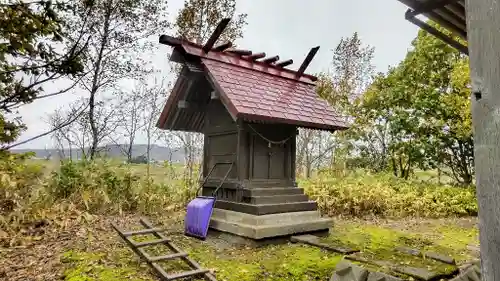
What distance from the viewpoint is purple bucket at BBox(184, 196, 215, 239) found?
6375 millimetres

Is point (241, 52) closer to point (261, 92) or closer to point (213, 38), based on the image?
point (213, 38)

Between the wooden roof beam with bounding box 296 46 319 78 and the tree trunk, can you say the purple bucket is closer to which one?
the wooden roof beam with bounding box 296 46 319 78

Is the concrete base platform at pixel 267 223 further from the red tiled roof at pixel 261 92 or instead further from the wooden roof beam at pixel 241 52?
the wooden roof beam at pixel 241 52

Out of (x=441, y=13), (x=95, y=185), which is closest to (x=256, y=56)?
(x=441, y=13)

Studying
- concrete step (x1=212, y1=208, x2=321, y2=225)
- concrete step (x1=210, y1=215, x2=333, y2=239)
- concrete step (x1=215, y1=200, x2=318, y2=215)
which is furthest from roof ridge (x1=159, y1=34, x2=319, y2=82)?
concrete step (x1=210, y1=215, x2=333, y2=239)

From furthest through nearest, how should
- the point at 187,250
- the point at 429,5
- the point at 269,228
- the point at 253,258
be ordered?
the point at 269,228
the point at 187,250
the point at 253,258
the point at 429,5

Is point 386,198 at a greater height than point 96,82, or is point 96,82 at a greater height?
point 96,82

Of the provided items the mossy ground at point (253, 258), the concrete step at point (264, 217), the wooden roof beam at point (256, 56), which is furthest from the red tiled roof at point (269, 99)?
the mossy ground at point (253, 258)

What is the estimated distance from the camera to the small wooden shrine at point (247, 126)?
6270 millimetres

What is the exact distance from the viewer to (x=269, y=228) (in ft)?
19.9

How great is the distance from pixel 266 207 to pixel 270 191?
0.48 m

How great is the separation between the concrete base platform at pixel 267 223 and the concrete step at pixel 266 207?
0.24 ft

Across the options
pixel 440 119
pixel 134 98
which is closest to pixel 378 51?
pixel 440 119

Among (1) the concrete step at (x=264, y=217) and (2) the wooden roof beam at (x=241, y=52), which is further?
(2) the wooden roof beam at (x=241, y=52)
